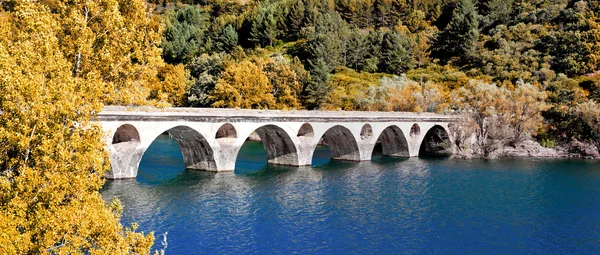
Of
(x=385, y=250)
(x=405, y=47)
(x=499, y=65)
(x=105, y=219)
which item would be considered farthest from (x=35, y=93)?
(x=405, y=47)

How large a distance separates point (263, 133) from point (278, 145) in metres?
2.37

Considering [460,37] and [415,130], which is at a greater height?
[460,37]

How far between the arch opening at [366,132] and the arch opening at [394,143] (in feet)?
13.7

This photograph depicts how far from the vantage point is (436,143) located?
257 feet

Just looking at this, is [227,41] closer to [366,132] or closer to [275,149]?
[366,132]

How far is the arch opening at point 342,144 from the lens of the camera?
211ft

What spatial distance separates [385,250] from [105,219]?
18196mm

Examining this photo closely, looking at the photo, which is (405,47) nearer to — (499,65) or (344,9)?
(499,65)

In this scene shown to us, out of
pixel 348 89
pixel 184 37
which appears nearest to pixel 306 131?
pixel 348 89

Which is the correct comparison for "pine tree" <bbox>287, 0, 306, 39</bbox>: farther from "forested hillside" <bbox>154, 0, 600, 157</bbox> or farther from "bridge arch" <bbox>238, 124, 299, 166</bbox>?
"bridge arch" <bbox>238, 124, 299, 166</bbox>

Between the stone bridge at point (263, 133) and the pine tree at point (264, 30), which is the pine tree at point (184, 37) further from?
the stone bridge at point (263, 133)

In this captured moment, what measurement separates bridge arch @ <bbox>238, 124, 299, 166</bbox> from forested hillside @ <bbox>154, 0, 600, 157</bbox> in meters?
27.1

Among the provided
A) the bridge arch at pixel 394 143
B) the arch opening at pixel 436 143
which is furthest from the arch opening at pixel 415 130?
the arch opening at pixel 436 143

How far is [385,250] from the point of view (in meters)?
29.5
